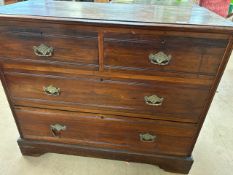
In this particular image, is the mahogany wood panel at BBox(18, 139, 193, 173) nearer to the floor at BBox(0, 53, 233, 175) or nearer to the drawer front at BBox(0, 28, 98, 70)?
the floor at BBox(0, 53, 233, 175)

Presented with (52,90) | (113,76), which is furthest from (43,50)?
(113,76)

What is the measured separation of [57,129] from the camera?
125cm

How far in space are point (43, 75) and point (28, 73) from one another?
0.27 ft

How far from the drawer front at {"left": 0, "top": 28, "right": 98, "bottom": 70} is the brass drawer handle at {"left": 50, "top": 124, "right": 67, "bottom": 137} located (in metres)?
0.42

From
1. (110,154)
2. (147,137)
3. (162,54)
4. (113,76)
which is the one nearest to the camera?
(162,54)

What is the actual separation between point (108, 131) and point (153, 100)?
35cm

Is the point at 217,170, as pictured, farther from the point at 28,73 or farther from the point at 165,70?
the point at 28,73

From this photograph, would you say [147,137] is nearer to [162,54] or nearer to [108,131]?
[108,131]

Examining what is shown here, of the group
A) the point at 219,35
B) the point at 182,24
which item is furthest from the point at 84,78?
the point at 219,35

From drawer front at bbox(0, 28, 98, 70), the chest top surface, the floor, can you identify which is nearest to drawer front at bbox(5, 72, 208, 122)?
drawer front at bbox(0, 28, 98, 70)

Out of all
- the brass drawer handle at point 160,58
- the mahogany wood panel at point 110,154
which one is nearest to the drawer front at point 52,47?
the brass drawer handle at point 160,58

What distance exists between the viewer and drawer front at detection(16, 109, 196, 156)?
117cm

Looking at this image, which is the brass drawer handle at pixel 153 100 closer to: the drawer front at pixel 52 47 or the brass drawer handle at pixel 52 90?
the drawer front at pixel 52 47

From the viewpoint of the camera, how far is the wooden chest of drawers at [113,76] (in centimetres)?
90
